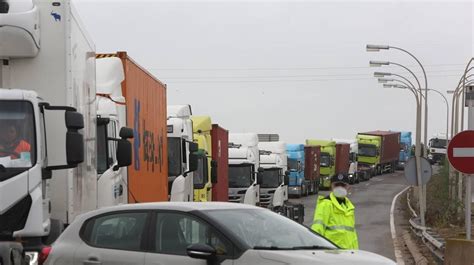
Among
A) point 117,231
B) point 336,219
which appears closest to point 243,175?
point 336,219

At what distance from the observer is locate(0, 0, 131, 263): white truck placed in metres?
7.07

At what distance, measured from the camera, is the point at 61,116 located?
7.90m

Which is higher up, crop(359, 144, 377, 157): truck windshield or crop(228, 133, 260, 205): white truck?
crop(228, 133, 260, 205): white truck

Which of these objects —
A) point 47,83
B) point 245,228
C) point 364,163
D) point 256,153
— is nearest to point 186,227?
point 245,228

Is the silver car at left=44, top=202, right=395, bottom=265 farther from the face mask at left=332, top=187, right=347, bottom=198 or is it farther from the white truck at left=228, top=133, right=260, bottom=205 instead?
the white truck at left=228, top=133, right=260, bottom=205

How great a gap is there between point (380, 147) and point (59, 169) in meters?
66.0

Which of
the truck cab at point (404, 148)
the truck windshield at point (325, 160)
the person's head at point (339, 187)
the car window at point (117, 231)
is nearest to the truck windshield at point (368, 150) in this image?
the truck cab at point (404, 148)

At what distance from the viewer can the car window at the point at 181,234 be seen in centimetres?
651

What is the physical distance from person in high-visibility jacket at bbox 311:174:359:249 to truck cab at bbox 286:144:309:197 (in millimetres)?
38158

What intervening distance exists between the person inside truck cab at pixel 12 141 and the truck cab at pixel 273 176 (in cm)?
1948

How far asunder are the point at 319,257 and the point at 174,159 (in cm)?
932

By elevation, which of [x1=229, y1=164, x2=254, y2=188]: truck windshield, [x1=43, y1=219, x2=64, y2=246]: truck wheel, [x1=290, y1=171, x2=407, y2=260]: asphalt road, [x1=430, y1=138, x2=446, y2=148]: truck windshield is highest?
[x1=43, y1=219, x2=64, y2=246]: truck wheel

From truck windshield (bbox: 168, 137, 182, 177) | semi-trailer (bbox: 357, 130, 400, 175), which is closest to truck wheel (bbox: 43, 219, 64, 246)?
truck windshield (bbox: 168, 137, 182, 177)

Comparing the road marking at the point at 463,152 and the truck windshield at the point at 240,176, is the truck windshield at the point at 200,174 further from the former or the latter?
the truck windshield at the point at 240,176
